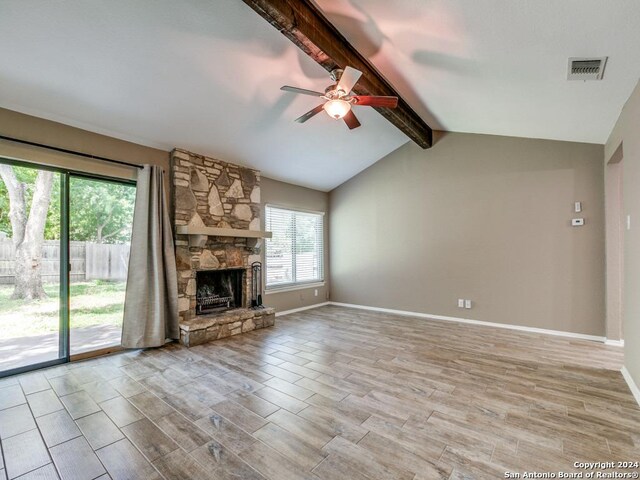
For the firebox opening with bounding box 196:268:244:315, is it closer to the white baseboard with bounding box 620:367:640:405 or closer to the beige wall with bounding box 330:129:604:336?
the beige wall with bounding box 330:129:604:336

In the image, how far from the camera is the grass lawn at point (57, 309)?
10.3 ft

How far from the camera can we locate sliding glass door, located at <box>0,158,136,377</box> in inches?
124

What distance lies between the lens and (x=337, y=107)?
2879mm

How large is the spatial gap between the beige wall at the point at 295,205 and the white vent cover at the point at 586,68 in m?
4.46

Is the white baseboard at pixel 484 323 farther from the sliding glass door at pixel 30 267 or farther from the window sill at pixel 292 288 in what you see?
the sliding glass door at pixel 30 267

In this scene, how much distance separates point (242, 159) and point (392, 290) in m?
3.69

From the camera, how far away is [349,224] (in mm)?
6668

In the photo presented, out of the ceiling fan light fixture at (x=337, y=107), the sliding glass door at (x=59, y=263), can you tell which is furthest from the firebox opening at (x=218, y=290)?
the ceiling fan light fixture at (x=337, y=107)

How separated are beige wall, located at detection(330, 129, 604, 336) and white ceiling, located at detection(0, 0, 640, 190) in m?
0.63

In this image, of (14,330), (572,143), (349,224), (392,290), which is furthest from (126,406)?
(572,143)

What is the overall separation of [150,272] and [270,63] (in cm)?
295

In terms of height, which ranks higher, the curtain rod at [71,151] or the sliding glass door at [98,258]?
the curtain rod at [71,151]

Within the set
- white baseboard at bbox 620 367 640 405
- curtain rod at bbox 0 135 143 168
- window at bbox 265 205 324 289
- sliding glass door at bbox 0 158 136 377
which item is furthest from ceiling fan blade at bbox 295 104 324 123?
white baseboard at bbox 620 367 640 405

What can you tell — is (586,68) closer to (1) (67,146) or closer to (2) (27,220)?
(1) (67,146)
